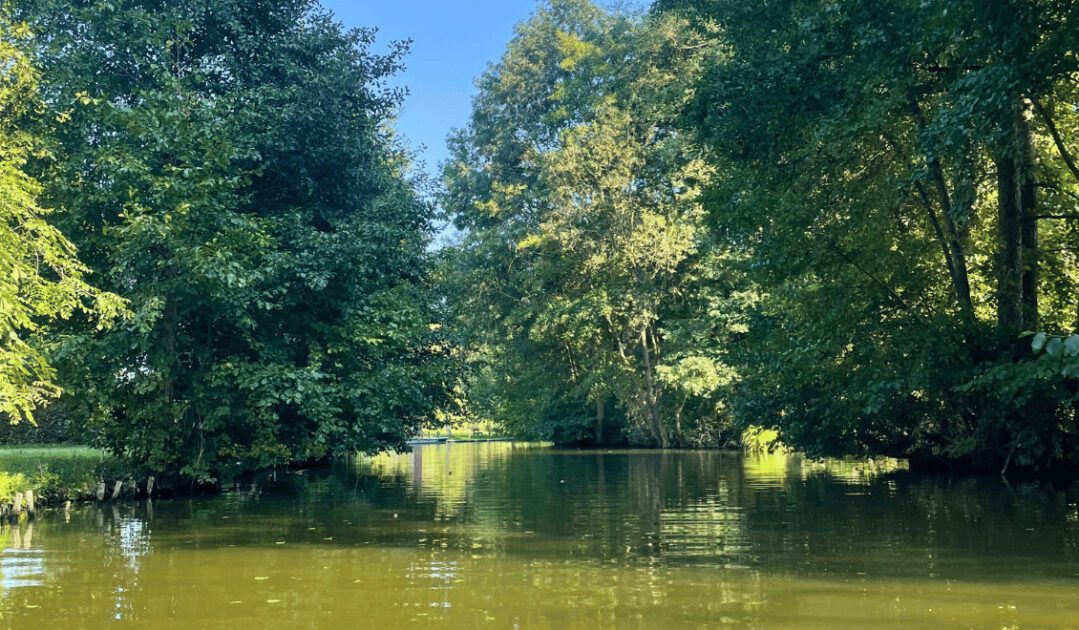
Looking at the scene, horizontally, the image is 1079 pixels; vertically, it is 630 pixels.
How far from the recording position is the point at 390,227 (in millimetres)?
30109

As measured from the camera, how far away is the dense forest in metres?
20.5

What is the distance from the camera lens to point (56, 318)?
2516 centimetres

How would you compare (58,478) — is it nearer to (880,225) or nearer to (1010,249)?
(880,225)

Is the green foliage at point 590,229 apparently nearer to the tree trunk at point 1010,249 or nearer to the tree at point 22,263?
the tree trunk at point 1010,249

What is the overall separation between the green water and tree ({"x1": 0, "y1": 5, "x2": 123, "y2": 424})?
2.87 metres

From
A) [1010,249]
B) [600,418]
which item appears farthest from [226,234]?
[600,418]

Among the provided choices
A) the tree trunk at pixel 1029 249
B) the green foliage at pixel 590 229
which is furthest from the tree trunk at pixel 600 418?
the tree trunk at pixel 1029 249

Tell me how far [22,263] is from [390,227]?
12794mm

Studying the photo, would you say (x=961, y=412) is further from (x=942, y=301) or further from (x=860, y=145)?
(x=860, y=145)

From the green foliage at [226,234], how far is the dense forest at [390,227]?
11 centimetres

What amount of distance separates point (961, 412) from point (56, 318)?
24.2m

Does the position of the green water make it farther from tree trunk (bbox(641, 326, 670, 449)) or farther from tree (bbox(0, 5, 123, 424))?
tree trunk (bbox(641, 326, 670, 449))

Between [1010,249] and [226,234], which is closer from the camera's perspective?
[1010,249]

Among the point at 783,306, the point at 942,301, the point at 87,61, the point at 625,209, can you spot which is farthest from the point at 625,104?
the point at 87,61
